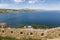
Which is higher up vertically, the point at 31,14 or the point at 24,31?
the point at 24,31

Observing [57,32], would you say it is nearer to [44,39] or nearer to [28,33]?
[44,39]

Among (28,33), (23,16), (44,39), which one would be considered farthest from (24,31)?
(23,16)

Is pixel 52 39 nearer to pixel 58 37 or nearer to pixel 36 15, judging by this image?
pixel 58 37

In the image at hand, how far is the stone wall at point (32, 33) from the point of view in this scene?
931 centimetres

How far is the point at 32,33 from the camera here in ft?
31.3

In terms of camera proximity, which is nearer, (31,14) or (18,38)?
(18,38)

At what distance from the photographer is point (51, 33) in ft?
30.6

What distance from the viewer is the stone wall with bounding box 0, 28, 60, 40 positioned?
30.6 feet

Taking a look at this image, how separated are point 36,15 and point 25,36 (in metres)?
21.0

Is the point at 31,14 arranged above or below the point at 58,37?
below

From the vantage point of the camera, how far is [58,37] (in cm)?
934

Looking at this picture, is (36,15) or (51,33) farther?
(36,15)

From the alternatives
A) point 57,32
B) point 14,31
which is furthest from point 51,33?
point 14,31

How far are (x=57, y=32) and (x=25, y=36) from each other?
1.68 meters
